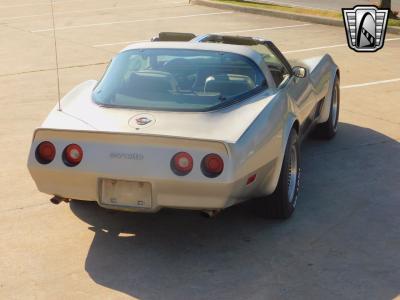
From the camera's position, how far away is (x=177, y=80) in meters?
5.74

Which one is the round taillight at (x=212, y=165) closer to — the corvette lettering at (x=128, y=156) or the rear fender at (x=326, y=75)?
the corvette lettering at (x=128, y=156)

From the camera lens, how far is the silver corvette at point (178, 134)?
484 cm

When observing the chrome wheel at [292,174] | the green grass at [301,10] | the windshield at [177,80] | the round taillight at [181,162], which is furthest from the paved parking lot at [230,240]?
the green grass at [301,10]

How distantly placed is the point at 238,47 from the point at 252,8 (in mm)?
14225

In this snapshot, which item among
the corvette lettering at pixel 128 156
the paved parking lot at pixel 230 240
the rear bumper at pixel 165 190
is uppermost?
the corvette lettering at pixel 128 156

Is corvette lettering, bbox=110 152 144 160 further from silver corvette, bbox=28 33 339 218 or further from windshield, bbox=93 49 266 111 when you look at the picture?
windshield, bbox=93 49 266 111

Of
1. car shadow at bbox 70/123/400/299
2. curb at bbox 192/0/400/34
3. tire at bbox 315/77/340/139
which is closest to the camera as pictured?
car shadow at bbox 70/123/400/299

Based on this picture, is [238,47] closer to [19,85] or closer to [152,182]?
[152,182]

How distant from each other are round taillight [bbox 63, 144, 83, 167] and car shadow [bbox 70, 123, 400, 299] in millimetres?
674

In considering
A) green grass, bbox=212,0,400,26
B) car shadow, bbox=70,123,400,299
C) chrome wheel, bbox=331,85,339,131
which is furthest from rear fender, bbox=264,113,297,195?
green grass, bbox=212,0,400,26

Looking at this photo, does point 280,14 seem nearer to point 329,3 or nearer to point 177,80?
point 329,3

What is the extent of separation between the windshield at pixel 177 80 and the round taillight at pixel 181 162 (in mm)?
629

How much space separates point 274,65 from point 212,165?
6.62 feet

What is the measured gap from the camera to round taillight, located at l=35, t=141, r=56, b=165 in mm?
Answer: 5102
